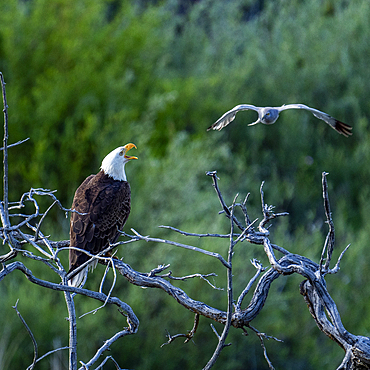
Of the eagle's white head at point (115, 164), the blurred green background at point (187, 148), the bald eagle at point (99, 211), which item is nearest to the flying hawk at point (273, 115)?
the bald eagle at point (99, 211)

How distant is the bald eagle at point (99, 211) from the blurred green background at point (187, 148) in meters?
2.07

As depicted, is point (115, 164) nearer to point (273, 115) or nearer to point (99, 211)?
point (99, 211)

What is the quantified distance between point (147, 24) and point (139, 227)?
4.45 m

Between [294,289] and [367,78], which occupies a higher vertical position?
[367,78]

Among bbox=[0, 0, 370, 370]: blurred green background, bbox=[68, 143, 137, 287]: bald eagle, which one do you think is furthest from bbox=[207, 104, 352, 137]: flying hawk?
bbox=[0, 0, 370, 370]: blurred green background

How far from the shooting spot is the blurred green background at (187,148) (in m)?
5.52

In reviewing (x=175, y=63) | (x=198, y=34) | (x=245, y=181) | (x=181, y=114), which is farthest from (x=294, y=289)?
(x=198, y=34)

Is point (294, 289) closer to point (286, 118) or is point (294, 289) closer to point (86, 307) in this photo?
point (86, 307)

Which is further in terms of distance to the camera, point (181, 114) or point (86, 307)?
point (181, 114)

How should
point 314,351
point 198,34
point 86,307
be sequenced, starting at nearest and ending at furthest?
point 86,307 < point 314,351 < point 198,34

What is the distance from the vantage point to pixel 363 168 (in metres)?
8.73

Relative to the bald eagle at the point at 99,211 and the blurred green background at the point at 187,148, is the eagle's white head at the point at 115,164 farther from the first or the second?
the blurred green background at the point at 187,148

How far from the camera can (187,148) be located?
23.4 feet

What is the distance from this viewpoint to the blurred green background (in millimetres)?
5516
